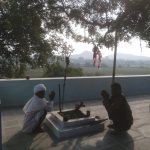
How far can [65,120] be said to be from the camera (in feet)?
18.5

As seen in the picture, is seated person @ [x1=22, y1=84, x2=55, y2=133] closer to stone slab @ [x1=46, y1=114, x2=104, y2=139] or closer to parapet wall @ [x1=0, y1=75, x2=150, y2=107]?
stone slab @ [x1=46, y1=114, x2=104, y2=139]

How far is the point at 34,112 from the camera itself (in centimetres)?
579

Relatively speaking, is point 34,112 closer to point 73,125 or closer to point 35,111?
point 35,111

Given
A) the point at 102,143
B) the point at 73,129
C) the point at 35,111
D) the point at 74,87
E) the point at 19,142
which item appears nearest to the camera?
the point at 102,143

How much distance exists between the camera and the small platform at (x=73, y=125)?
5.49 metres

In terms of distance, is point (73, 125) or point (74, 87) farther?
point (74, 87)

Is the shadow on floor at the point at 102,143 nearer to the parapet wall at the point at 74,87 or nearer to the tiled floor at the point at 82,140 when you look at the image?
the tiled floor at the point at 82,140

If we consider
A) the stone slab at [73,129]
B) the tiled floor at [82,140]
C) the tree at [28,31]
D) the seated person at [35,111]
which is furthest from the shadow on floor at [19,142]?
the tree at [28,31]

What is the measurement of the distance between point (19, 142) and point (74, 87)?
435 centimetres

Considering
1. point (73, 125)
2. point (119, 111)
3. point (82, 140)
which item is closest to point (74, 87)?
point (73, 125)

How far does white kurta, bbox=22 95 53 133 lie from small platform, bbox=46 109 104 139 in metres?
0.34

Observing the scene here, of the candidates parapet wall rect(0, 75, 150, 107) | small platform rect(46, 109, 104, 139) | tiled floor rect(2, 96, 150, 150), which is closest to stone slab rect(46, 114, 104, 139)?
small platform rect(46, 109, 104, 139)

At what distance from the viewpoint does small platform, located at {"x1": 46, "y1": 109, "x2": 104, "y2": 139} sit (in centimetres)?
A: 549

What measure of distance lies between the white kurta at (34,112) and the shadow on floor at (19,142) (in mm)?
195
